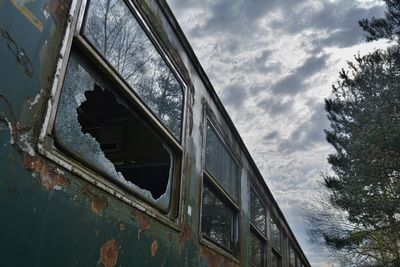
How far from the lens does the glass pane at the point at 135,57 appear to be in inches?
70.0

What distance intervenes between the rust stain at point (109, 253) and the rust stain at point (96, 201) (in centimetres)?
16

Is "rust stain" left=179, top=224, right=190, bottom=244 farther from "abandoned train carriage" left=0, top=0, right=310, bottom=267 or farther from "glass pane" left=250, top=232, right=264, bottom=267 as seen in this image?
"glass pane" left=250, top=232, right=264, bottom=267

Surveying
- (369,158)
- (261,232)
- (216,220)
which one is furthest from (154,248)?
(369,158)

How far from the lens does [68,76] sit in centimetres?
156

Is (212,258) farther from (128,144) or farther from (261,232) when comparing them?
(261,232)

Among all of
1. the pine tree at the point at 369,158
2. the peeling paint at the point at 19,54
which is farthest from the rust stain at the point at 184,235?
the pine tree at the point at 369,158

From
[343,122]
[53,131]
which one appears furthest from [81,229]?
[343,122]

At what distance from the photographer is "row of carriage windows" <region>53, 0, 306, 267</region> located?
165 cm

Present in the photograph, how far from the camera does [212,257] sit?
3.28 meters

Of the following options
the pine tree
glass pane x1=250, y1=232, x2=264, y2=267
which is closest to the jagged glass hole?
glass pane x1=250, y1=232, x2=264, y2=267

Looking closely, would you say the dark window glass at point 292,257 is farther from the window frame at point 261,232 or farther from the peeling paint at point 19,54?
the peeling paint at point 19,54

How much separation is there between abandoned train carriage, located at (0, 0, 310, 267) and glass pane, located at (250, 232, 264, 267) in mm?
1239

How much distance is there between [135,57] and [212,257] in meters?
1.94

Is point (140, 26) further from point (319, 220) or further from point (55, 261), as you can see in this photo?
point (319, 220)
